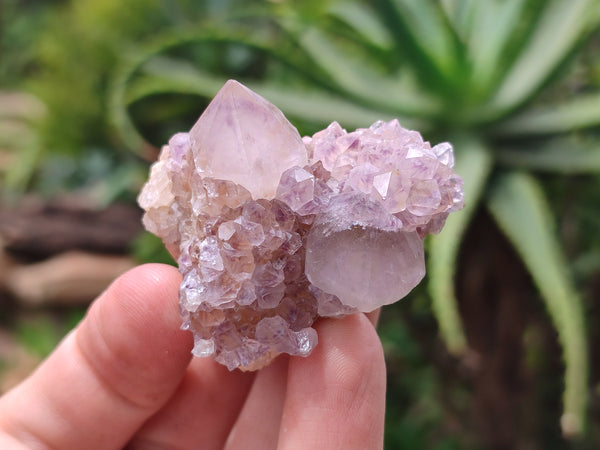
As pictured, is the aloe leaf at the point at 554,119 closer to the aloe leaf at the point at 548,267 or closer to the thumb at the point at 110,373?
the aloe leaf at the point at 548,267

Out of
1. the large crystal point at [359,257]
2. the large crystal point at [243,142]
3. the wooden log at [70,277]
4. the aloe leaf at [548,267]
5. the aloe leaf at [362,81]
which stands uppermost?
the large crystal point at [243,142]

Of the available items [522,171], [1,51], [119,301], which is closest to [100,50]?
[522,171]

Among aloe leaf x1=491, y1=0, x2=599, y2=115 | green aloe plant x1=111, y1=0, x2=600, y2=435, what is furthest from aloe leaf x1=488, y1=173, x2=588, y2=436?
aloe leaf x1=491, y1=0, x2=599, y2=115

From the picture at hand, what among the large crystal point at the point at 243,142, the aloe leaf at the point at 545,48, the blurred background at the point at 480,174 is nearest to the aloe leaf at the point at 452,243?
the blurred background at the point at 480,174

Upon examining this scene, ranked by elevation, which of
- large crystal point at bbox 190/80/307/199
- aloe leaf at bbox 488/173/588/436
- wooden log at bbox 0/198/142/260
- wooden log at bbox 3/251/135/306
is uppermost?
large crystal point at bbox 190/80/307/199

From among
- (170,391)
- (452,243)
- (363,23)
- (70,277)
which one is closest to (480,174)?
(452,243)

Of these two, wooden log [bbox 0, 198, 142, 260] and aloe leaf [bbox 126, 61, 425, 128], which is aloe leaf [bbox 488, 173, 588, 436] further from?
wooden log [bbox 0, 198, 142, 260]

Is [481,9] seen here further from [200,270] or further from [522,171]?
[200,270]
